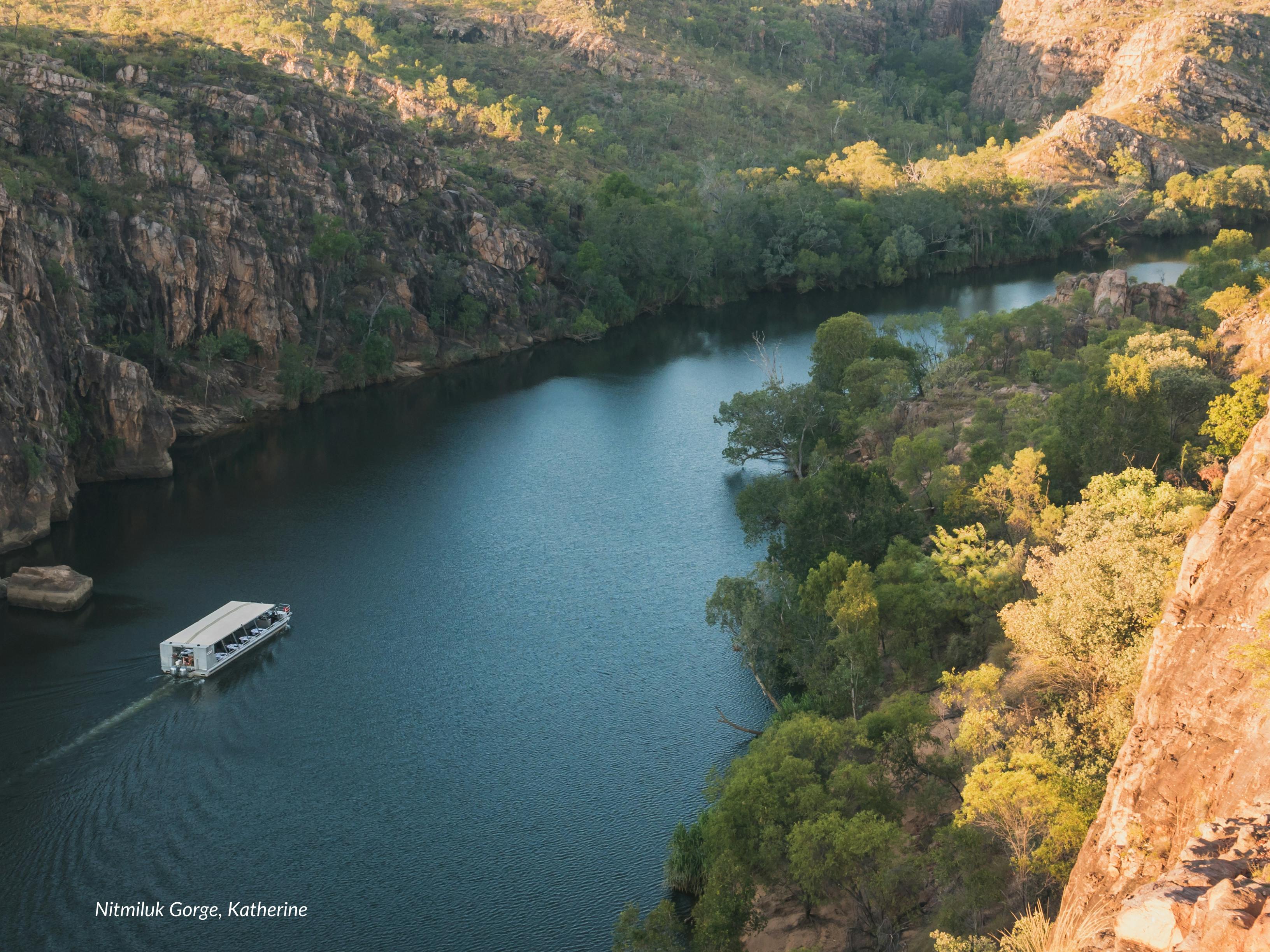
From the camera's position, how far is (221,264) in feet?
305

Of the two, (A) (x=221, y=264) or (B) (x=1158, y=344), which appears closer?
(B) (x=1158, y=344)

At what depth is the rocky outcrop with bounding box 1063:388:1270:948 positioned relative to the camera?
18.5m

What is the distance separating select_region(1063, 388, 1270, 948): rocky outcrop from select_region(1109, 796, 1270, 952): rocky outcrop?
4.51ft

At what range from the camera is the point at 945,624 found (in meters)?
46.2

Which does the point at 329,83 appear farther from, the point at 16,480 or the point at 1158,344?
the point at 1158,344

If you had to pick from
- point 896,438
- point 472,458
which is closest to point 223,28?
point 472,458

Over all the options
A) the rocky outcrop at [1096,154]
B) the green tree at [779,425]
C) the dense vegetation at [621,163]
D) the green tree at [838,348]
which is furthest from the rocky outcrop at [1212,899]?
the rocky outcrop at [1096,154]

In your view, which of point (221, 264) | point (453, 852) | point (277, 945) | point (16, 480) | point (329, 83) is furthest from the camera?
point (329, 83)

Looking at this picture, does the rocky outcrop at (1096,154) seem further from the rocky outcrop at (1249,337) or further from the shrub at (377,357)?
the shrub at (377,357)

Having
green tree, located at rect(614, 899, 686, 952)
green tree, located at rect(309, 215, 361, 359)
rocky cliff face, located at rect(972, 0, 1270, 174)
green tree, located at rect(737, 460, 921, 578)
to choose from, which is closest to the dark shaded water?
green tree, located at rect(614, 899, 686, 952)

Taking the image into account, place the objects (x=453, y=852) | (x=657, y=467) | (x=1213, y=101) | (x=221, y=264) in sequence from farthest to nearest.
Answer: (x=1213, y=101), (x=221, y=264), (x=657, y=467), (x=453, y=852)

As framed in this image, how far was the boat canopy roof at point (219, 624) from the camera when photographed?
50188mm

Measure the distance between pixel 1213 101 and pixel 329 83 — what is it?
13592cm

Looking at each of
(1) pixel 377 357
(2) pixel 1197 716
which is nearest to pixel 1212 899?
(2) pixel 1197 716
